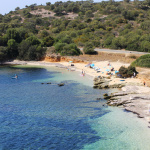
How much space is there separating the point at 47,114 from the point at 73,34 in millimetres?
71248

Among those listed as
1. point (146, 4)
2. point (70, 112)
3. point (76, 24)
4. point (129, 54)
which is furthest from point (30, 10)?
point (70, 112)

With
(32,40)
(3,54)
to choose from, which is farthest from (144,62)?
(3,54)

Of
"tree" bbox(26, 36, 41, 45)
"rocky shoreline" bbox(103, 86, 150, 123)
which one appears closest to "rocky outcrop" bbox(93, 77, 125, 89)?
"rocky shoreline" bbox(103, 86, 150, 123)

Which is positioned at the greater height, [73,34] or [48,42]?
[73,34]

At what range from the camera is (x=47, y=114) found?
32.3 meters

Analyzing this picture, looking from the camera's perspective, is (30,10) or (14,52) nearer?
(14,52)

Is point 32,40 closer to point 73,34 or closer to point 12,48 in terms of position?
point 12,48

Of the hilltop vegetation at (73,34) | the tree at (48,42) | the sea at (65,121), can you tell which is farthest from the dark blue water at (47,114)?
the tree at (48,42)

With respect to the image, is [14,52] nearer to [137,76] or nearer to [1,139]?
[137,76]

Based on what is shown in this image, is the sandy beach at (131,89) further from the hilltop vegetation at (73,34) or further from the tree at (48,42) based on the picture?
the tree at (48,42)

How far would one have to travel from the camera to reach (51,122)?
1167 inches

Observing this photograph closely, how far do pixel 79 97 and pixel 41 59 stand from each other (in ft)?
135

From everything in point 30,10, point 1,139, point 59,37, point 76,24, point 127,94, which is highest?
point 30,10

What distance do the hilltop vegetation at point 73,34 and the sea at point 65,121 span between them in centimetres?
3282
